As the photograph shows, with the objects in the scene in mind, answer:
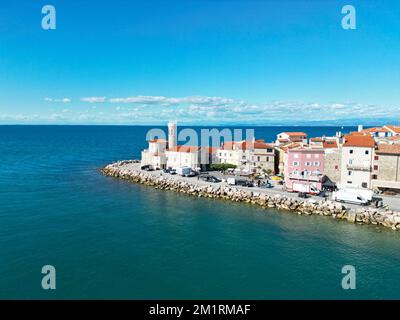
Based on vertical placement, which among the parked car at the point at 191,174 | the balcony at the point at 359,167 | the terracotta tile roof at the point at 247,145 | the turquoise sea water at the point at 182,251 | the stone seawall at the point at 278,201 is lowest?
the turquoise sea water at the point at 182,251

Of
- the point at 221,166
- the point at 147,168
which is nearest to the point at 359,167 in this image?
the point at 221,166

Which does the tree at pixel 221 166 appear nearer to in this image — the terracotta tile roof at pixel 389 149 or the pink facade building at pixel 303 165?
the pink facade building at pixel 303 165

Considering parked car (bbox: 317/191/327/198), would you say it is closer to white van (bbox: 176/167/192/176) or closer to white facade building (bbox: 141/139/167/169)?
white van (bbox: 176/167/192/176)

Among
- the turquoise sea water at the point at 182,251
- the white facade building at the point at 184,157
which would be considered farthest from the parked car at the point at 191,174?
the turquoise sea water at the point at 182,251

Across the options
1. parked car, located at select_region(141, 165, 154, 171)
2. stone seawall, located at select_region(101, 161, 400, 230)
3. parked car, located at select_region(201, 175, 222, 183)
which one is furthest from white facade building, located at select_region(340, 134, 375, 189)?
parked car, located at select_region(141, 165, 154, 171)
